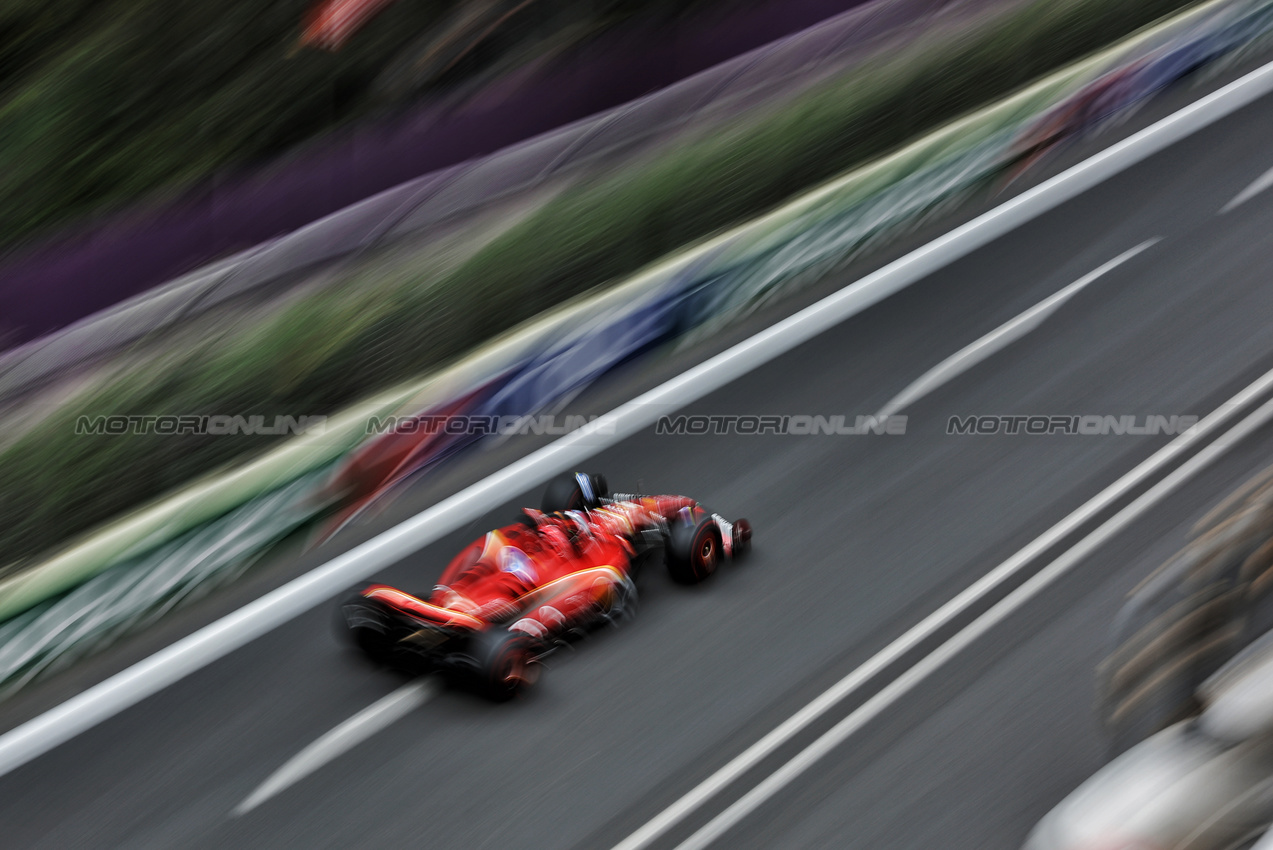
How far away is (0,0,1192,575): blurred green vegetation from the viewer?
30.6ft

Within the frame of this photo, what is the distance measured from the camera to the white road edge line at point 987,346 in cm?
1154

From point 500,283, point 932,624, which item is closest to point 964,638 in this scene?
point 932,624

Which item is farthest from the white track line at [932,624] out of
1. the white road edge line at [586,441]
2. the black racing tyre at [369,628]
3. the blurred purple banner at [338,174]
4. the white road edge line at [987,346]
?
the blurred purple banner at [338,174]

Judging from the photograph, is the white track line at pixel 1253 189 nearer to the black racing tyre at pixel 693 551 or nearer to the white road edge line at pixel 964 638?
the white road edge line at pixel 964 638

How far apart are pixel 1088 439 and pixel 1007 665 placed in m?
2.95

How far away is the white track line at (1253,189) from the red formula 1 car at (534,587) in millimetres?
7622

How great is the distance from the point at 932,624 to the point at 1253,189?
7.82 metres

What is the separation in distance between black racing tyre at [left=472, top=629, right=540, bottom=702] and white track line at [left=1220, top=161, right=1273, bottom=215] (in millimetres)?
9265

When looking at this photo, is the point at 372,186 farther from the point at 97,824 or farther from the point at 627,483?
the point at 97,824

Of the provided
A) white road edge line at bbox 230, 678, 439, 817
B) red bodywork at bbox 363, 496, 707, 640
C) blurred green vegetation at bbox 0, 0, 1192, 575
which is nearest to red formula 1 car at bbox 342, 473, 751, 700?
red bodywork at bbox 363, 496, 707, 640

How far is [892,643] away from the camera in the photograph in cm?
878

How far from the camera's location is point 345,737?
812cm

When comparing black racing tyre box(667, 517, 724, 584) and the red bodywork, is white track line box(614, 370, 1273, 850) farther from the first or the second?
the red bodywork

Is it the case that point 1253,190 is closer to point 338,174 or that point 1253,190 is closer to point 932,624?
point 932,624
